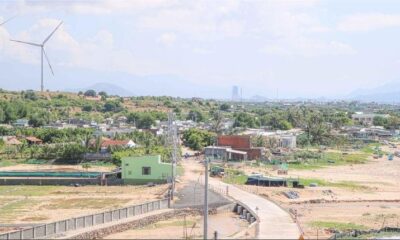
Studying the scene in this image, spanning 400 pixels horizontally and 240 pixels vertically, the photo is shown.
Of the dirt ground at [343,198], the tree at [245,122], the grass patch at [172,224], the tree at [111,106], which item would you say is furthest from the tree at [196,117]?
the grass patch at [172,224]

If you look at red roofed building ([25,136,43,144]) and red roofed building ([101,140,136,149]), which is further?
red roofed building ([25,136,43,144])

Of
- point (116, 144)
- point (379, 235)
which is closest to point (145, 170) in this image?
point (116, 144)

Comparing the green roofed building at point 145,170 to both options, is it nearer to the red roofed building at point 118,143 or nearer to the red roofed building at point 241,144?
the red roofed building at point 118,143

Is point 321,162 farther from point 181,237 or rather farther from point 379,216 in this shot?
point 181,237

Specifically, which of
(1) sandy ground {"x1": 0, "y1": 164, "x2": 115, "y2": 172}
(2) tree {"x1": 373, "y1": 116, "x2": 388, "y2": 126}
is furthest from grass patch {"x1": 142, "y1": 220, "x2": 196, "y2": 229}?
(2) tree {"x1": 373, "y1": 116, "x2": 388, "y2": 126}

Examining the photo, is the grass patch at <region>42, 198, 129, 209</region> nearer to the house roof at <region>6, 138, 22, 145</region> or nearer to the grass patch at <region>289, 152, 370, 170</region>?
the grass patch at <region>289, 152, 370, 170</region>
